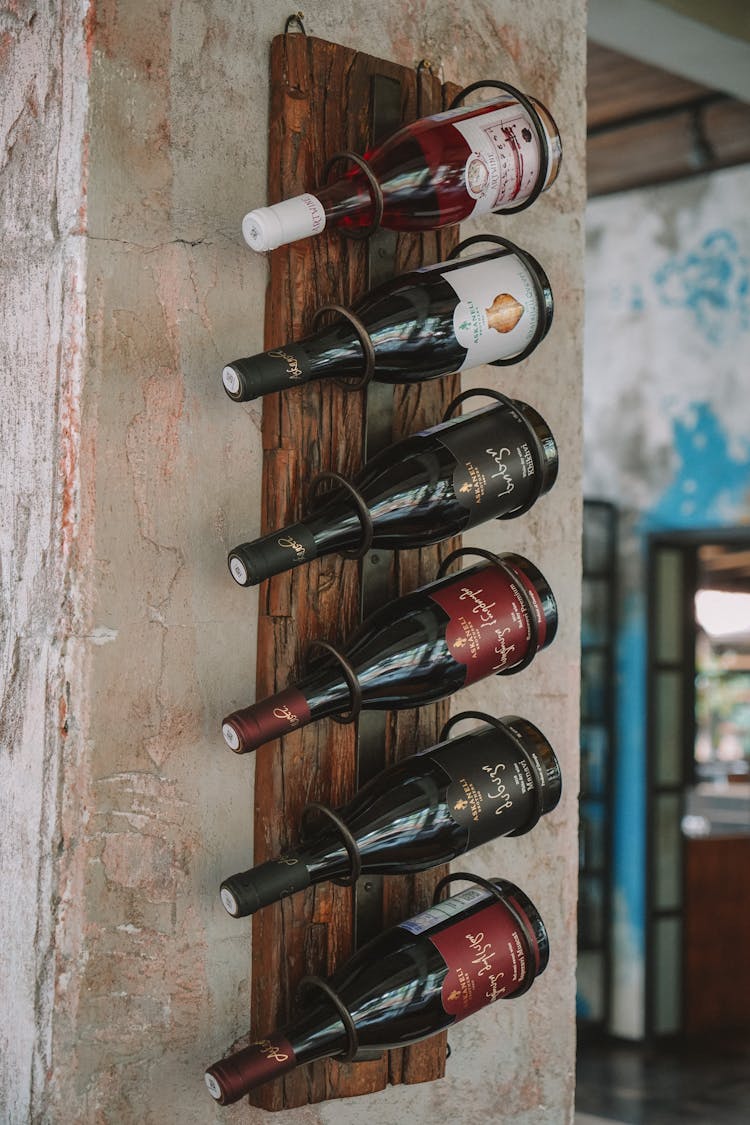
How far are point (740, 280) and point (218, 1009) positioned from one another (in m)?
4.02

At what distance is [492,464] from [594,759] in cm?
384

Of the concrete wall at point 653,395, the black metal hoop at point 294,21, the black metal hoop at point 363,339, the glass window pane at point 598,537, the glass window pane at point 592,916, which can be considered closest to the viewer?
the black metal hoop at point 363,339

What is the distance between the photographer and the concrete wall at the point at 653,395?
4660 mm

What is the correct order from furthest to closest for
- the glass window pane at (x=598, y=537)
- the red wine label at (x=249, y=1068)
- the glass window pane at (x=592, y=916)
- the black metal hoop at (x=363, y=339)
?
the glass window pane at (x=598, y=537), the glass window pane at (x=592, y=916), the black metal hoop at (x=363, y=339), the red wine label at (x=249, y=1068)

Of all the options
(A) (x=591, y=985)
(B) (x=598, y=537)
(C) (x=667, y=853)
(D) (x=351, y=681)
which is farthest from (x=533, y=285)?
(A) (x=591, y=985)

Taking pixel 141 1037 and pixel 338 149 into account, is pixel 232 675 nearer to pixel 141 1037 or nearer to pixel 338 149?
pixel 141 1037

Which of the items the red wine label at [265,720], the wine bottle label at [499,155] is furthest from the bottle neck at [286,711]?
the wine bottle label at [499,155]

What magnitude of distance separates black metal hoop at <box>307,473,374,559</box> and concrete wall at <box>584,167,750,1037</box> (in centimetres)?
369

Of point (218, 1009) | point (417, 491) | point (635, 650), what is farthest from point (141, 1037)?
point (635, 650)

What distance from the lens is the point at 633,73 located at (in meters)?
3.95

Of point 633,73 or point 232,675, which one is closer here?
point 232,675

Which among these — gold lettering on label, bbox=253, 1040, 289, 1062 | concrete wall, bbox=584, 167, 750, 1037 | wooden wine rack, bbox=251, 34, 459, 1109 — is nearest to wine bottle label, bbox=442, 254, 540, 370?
wooden wine rack, bbox=251, 34, 459, 1109

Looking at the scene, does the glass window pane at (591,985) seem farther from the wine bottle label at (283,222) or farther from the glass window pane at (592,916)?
the wine bottle label at (283,222)

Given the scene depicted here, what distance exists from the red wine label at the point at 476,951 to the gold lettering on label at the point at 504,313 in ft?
1.86
